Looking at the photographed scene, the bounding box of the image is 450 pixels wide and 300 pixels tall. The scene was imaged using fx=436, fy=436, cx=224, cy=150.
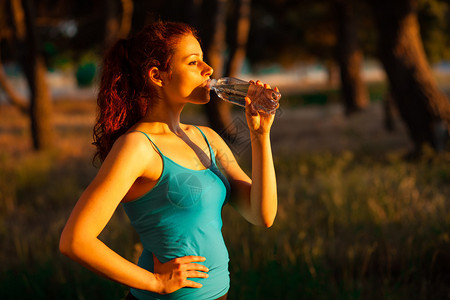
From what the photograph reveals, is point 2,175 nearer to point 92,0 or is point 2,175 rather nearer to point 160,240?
point 160,240

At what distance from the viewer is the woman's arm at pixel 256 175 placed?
169cm

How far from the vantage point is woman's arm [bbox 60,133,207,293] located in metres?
1.43

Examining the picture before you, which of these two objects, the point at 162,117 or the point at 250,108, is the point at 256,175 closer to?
the point at 250,108

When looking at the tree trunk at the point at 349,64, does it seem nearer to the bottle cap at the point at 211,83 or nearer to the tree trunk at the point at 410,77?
the tree trunk at the point at 410,77

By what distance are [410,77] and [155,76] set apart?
6597mm

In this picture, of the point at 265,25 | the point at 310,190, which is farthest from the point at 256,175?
the point at 265,25

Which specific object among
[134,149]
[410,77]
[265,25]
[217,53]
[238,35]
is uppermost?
[265,25]

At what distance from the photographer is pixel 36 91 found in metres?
9.98

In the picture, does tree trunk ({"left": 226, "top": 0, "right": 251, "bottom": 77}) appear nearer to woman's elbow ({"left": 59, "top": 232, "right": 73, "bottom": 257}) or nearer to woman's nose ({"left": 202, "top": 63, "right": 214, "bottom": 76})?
woman's nose ({"left": 202, "top": 63, "right": 214, "bottom": 76})

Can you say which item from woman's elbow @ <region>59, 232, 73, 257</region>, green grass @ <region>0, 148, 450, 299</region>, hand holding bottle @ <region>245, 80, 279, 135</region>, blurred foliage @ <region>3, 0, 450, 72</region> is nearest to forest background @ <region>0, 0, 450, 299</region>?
green grass @ <region>0, 148, 450, 299</region>

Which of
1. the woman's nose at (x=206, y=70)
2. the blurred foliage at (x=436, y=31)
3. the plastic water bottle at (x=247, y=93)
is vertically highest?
the blurred foliage at (x=436, y=31)

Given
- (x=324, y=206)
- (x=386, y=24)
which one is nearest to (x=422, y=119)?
(x=386, y=24)

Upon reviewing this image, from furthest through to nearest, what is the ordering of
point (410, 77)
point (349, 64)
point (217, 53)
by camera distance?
1. point (349, 64)
2. point (217, 53)
3. point (410, 77)

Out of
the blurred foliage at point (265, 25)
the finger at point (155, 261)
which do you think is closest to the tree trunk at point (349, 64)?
the blurred foliage at point (265, 25)
